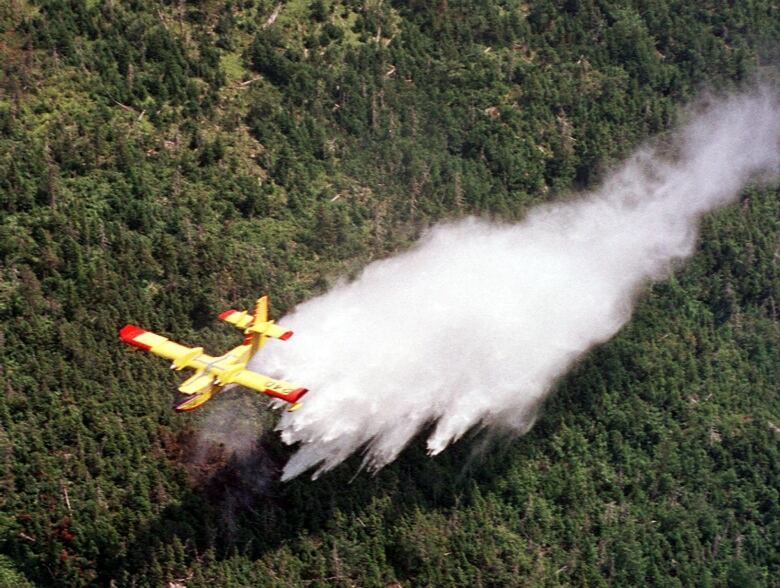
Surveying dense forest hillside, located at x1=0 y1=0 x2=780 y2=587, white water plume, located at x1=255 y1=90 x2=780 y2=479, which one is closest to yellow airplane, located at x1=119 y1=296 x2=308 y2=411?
white water plume, located at x1=255 y1=90 x2=780 y2=479

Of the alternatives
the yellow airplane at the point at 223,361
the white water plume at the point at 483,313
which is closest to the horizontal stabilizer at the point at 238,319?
the yellow airplane at the point at 223,361

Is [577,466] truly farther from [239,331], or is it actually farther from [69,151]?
[69,151]

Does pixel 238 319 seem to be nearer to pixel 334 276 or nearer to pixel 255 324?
pixel 255 324

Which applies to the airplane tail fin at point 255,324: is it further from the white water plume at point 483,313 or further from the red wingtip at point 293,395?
the white water plume at point 483,313

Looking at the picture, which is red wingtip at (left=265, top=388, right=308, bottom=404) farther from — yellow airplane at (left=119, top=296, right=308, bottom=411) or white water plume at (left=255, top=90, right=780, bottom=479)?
white water plume at (left=255, top=90, right=780, bottom=479)

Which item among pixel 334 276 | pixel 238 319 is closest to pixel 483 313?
pixel 334 276

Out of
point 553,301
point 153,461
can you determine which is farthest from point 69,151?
point 553,301
